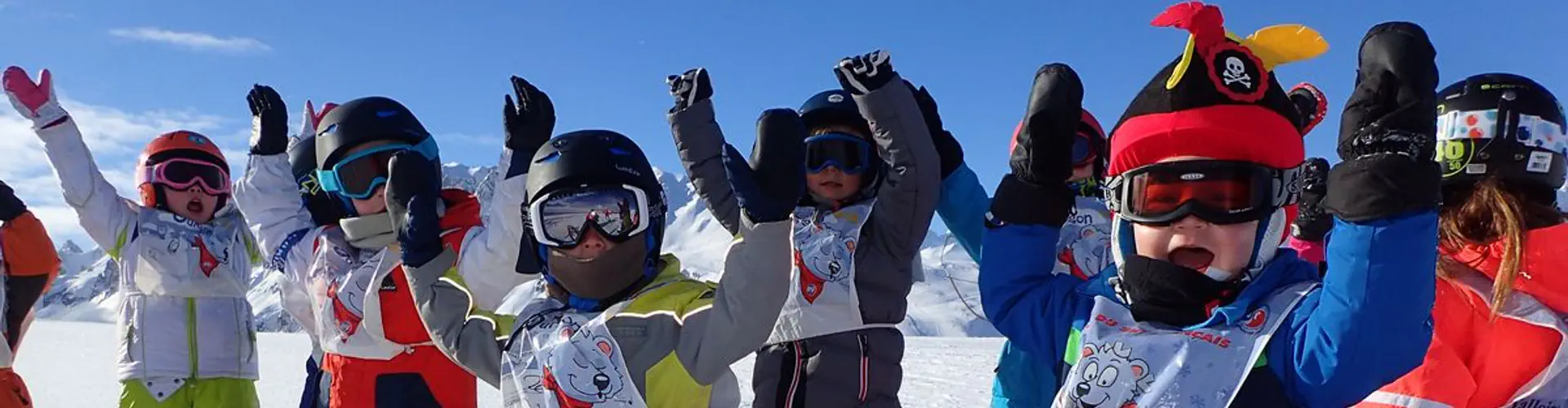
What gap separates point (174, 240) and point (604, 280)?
3.52 meters

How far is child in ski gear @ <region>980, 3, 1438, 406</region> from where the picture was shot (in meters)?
1.75

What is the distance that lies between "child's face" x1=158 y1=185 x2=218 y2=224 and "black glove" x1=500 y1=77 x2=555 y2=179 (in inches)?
112

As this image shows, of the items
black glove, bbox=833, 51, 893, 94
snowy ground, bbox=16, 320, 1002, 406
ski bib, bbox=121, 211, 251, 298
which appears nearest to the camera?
black glove, bbox=833, 51, 893, 94

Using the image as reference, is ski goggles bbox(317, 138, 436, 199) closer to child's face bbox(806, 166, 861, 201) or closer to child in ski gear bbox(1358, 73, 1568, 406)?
child's face bbox(806, 166, 861, 201)

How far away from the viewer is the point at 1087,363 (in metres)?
2.14

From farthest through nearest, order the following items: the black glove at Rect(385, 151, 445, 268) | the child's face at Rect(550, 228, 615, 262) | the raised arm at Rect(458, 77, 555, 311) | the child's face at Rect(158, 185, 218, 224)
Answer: the child's face at Rect(158, 185, 218, 224), the raised arm at Rect(458, 77, 555, 311), the black glove at Rect(385, 151, 445, 268), the child's face at Rect(550, 228, 615, 262)

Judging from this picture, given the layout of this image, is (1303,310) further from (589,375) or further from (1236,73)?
(589,375)

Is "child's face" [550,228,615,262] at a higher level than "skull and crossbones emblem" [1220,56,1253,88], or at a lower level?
lower

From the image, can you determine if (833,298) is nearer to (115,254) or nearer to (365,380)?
(365,380)

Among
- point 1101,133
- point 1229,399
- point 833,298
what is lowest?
point 833,298

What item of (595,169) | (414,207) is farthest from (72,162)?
(595,169)

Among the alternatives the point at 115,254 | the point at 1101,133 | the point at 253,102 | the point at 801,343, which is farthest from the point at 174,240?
the point at 1101,133

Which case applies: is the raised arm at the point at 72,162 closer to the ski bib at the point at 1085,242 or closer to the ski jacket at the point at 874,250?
the ski jacket at the point at 874,250

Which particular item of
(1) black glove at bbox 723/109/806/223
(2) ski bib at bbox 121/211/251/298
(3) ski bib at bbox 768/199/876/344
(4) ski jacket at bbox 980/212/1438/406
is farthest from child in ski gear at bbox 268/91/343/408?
(4) ski jacket at bbox 980/212/1438/406
